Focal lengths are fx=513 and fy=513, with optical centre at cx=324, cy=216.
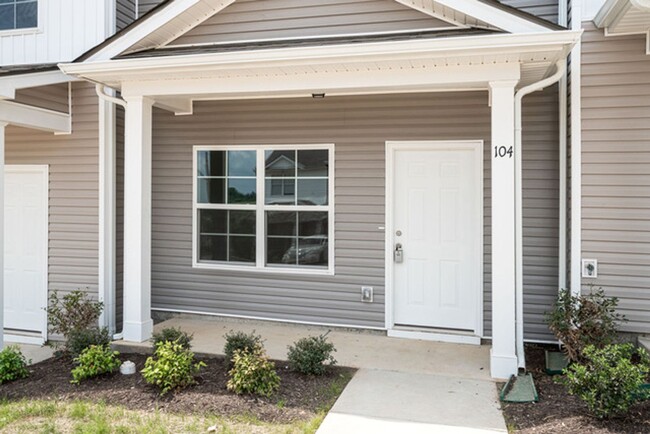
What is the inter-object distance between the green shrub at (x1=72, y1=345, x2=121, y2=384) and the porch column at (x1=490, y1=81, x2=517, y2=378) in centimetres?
345

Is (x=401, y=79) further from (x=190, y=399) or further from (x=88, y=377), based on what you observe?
(x=88, y=377)

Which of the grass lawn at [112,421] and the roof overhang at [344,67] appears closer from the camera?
the grass lawn at [112,421]

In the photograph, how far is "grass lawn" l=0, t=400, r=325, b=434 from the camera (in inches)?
141

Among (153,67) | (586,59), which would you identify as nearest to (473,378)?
(586,59)

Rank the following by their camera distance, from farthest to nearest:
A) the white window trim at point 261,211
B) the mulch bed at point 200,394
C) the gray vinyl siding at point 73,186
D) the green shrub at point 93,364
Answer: the gray vinyl siding at point 73,186 → the white window trim at point 261,211 → the green shrub at point 93,364 → the mulch bed at point 200,394

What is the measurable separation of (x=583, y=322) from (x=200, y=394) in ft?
11.0

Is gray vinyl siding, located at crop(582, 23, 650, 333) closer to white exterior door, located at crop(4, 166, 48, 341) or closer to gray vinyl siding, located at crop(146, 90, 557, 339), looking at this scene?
gray vinyl siding, located at crop(146, 90, 557, 339)

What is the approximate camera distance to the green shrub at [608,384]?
3.35 metres

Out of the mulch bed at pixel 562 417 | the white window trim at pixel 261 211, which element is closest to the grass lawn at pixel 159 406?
the mulch bed at pixel 562 417

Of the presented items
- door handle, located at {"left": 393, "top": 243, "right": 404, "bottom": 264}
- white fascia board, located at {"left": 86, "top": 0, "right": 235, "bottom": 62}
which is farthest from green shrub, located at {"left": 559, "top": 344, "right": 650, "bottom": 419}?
white fascia board, located at {"left": 86, "top": 0, "right": 235, "bottom": 62}

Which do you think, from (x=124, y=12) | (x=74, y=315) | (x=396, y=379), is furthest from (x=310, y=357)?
A: (x=124, y=12)

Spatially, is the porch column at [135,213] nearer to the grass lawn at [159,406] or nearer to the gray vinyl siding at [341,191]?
the grass lawn at [159,406]

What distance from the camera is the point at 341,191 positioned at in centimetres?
602

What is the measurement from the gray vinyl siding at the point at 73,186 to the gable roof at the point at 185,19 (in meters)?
0.98
